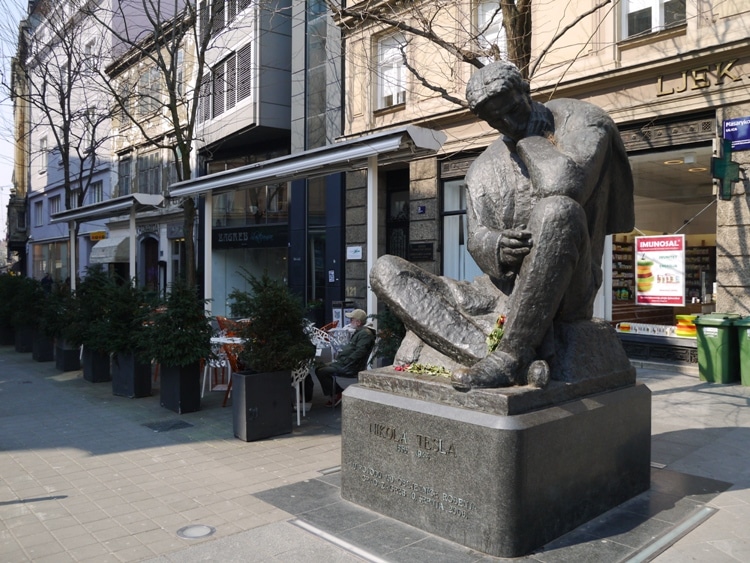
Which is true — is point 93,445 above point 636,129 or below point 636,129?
below

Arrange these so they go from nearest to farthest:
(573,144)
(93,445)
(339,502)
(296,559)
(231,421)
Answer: (296,559), (573,144), (339,502), (93,445), (231,421)

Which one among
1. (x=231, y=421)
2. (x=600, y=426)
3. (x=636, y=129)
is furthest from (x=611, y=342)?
(x=636, y=129)

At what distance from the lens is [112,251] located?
29.2 metres

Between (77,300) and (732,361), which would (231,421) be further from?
(732,361)

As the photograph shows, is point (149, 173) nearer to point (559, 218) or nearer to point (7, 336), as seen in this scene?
point (7, 336)

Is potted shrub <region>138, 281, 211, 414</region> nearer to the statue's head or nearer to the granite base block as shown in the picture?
the granite base block

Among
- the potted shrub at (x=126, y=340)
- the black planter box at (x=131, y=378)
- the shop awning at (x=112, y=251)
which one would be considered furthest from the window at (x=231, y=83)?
the black planter box at (x=131, y=378)

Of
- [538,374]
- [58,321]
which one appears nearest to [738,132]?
[538,374]

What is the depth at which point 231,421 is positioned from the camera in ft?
25.0

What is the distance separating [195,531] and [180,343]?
12.5ft

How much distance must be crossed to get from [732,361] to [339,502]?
25.2ft

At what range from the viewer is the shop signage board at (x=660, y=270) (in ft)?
36.5

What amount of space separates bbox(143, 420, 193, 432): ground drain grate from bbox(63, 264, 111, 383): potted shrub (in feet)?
8.34

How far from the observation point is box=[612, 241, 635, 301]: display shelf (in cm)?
1195
